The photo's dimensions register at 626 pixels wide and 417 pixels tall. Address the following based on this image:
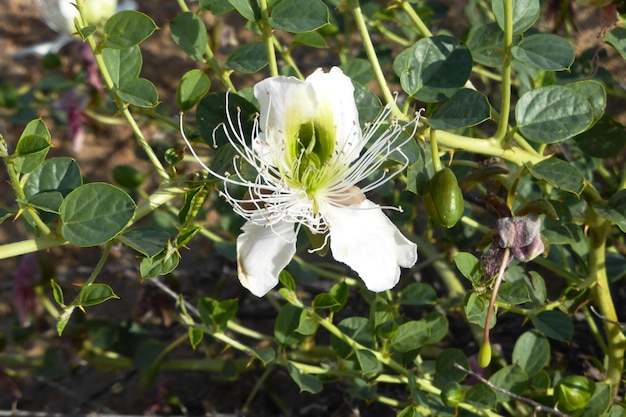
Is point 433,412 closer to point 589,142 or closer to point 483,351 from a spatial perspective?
point 483,351

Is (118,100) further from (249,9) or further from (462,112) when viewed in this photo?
(462,112)

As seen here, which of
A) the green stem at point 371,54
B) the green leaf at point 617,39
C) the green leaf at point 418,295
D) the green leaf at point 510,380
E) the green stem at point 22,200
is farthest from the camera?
the green leaf at point 418,295

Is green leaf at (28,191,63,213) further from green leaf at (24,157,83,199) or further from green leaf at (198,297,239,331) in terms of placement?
green leaf at (198,297,239,331)

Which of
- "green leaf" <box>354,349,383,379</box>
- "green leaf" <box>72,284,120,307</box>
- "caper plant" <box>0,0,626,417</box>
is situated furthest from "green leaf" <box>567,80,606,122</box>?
"green leaf" <box>72,284,120,307</box>

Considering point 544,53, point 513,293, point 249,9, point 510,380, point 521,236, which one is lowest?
point 510,380

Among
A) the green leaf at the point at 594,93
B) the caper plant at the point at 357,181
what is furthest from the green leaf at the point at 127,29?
the green leaf at the point at 594,93

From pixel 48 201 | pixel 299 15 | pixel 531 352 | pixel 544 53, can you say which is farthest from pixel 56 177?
pixel 531 352

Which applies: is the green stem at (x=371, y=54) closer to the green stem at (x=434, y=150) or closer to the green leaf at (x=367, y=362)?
the green stem at (x=434, y=150)
